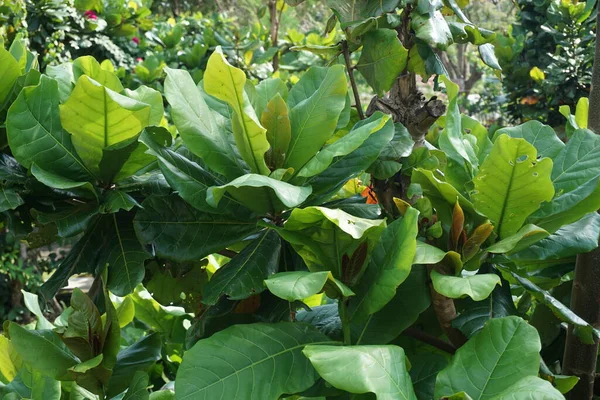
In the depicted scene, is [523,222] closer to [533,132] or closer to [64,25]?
[533,132]

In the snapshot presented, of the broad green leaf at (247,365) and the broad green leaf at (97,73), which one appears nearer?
the broad green leaf at (247,365)

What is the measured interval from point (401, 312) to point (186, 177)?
0.34 m

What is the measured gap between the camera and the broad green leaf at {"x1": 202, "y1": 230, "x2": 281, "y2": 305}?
0.87m

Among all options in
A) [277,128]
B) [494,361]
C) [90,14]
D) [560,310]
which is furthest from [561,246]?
[90,14]

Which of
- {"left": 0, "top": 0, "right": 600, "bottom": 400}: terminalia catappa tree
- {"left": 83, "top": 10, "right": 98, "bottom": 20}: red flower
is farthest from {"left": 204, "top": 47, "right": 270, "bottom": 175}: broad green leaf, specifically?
{"left": 83, "top": 10, "right": 98, "bottom": 20}: red flower

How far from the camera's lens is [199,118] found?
2.97 feet

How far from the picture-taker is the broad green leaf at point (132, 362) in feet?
3.55

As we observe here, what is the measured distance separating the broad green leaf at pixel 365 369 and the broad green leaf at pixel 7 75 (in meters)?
0.61

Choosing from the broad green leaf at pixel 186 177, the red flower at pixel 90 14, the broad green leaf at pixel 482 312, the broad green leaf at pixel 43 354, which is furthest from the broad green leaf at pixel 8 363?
the red flower at pixel 90 14

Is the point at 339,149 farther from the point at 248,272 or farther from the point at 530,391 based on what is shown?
the point at 530,391

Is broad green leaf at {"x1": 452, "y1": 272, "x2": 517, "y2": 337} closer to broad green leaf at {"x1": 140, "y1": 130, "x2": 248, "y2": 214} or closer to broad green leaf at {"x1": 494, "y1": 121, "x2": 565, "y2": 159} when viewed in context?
broad green leaf at {"x1": 494, "y1": 121, "x2": 565, "y2": 159}

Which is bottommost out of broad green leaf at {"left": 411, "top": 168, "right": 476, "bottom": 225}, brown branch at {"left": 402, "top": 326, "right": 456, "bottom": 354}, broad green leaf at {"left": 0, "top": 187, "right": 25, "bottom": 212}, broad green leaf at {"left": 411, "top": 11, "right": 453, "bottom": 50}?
brown branch at {"left": 402, "top": 326, "right": 456, "bottom": 354}

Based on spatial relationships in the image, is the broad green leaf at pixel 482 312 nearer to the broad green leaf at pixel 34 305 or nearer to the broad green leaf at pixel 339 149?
the broad green leaf at pixel 339 149

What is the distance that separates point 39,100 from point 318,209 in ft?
1.46
